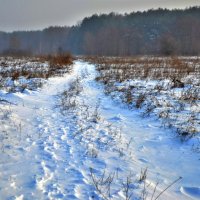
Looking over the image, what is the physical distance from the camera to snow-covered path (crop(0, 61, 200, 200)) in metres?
3.09

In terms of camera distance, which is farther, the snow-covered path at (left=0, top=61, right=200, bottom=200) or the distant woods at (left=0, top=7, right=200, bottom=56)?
the distant woods at (left=0, top=7, right=200, bottom=56)

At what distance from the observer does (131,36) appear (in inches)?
3329

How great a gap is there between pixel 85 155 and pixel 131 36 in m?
83.7

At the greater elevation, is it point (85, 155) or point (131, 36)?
point (131, 36)

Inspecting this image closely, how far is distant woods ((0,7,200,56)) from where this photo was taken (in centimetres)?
7475

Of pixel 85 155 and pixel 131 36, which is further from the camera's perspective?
pixel 131 36

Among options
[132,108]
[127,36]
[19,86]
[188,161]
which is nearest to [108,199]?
[188,161]

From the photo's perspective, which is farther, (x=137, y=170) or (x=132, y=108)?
(x=132, y=108)

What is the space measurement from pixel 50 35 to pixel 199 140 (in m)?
121

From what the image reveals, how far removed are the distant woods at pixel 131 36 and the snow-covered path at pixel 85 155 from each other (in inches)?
2247

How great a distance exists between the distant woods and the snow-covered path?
5708cm

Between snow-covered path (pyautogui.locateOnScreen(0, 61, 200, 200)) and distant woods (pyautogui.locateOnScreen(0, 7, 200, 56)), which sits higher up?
distant woods (pyautogui.locateOnScreen(0, 7, 200, 56))

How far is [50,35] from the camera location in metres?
120

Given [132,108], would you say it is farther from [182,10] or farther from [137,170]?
[182,10]
